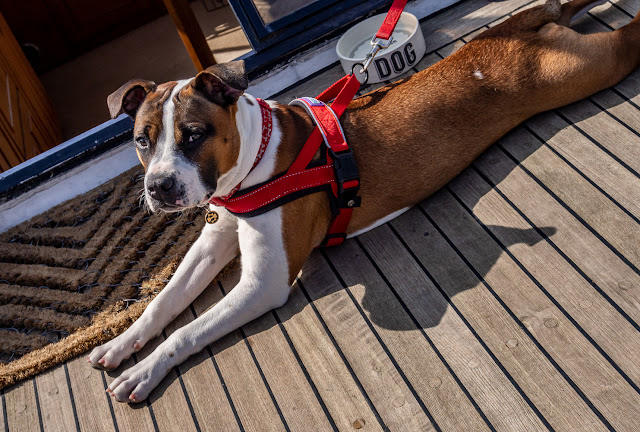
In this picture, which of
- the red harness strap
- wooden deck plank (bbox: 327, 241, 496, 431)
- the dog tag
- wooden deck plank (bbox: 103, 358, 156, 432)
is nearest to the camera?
wooden deck plank (bbox: 327, 241, 496, 431)

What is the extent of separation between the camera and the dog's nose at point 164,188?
259 cm

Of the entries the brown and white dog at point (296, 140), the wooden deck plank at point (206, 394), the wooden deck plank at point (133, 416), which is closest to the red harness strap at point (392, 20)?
the brown and white dog at point (296, 140)

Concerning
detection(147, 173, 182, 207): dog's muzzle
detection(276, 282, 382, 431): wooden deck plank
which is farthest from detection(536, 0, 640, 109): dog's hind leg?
detection(147, 173, 182, 207): dog's muzzle

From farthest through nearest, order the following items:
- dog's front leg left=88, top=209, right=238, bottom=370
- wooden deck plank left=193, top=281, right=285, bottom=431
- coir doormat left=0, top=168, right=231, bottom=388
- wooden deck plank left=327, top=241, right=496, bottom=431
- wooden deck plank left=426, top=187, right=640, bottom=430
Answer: coir doormat left=0, top=168, right=231, bottom=388, dog's front leg left=88, top=209, right=238, bottom=370, wooden deck plank left=193, top=281, right=285, bottom=431, wooden deck plank left=327, top=241, right=496, bottom=431, wooden deck plank left=426, top=187, right=640, bottom=430

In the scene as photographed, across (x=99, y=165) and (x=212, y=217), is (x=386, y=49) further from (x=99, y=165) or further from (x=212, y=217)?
(x=99, y=165)

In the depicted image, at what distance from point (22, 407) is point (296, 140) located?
78.8 inches

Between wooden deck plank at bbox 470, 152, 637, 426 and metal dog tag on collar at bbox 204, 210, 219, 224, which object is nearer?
wooden deck plank at bbox 470, 152, 637, 426

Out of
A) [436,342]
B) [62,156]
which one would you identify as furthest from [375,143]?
[62,156]

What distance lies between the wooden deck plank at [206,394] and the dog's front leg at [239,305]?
0.08m

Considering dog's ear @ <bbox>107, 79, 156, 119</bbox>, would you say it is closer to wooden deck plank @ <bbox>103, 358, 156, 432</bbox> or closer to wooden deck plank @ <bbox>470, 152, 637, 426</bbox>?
wooden deck plank @ <bbox>103, 358, 156, 432</bbox>

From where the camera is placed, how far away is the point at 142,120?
2.79 metres

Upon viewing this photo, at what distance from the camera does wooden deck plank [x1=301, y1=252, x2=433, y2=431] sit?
2.56 metres

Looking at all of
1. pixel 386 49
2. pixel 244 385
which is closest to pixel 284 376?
pixel 244 385

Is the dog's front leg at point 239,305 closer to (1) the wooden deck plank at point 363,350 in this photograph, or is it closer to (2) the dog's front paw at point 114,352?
(2) the dog's front paw at point 114,352
